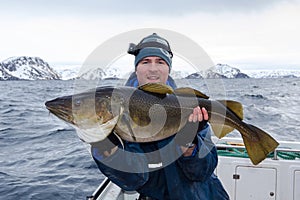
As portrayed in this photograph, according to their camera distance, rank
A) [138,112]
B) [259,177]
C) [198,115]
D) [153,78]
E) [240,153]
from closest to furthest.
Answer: [138,112]
[198,115]
[153,78]
[259,177]
[240,153]

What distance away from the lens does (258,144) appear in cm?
355

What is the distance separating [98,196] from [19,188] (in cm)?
437

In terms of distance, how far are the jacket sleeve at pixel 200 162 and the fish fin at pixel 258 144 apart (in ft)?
1.29

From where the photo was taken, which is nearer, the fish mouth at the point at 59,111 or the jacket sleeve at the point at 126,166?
the fish mouth at the point at 59,111

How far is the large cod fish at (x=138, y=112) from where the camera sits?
286cm

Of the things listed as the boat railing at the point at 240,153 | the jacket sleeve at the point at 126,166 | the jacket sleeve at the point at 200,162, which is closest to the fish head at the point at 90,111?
the jacket sleeve at the point at 126,166

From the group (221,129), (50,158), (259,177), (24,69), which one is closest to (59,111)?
(221,129)

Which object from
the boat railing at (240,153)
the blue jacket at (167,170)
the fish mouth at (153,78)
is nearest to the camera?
the blue jacket at (167,170)

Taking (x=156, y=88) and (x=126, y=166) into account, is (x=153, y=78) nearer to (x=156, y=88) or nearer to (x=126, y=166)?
(x=156, y=88)

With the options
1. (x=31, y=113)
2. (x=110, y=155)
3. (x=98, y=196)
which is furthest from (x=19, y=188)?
(x=31, y=113)

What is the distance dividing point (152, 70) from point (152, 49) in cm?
24

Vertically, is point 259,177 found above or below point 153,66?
below

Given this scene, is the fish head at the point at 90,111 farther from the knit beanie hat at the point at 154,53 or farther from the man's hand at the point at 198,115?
the knit beanie hat at the point at 154,53

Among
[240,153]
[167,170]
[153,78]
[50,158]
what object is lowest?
[50,158]
